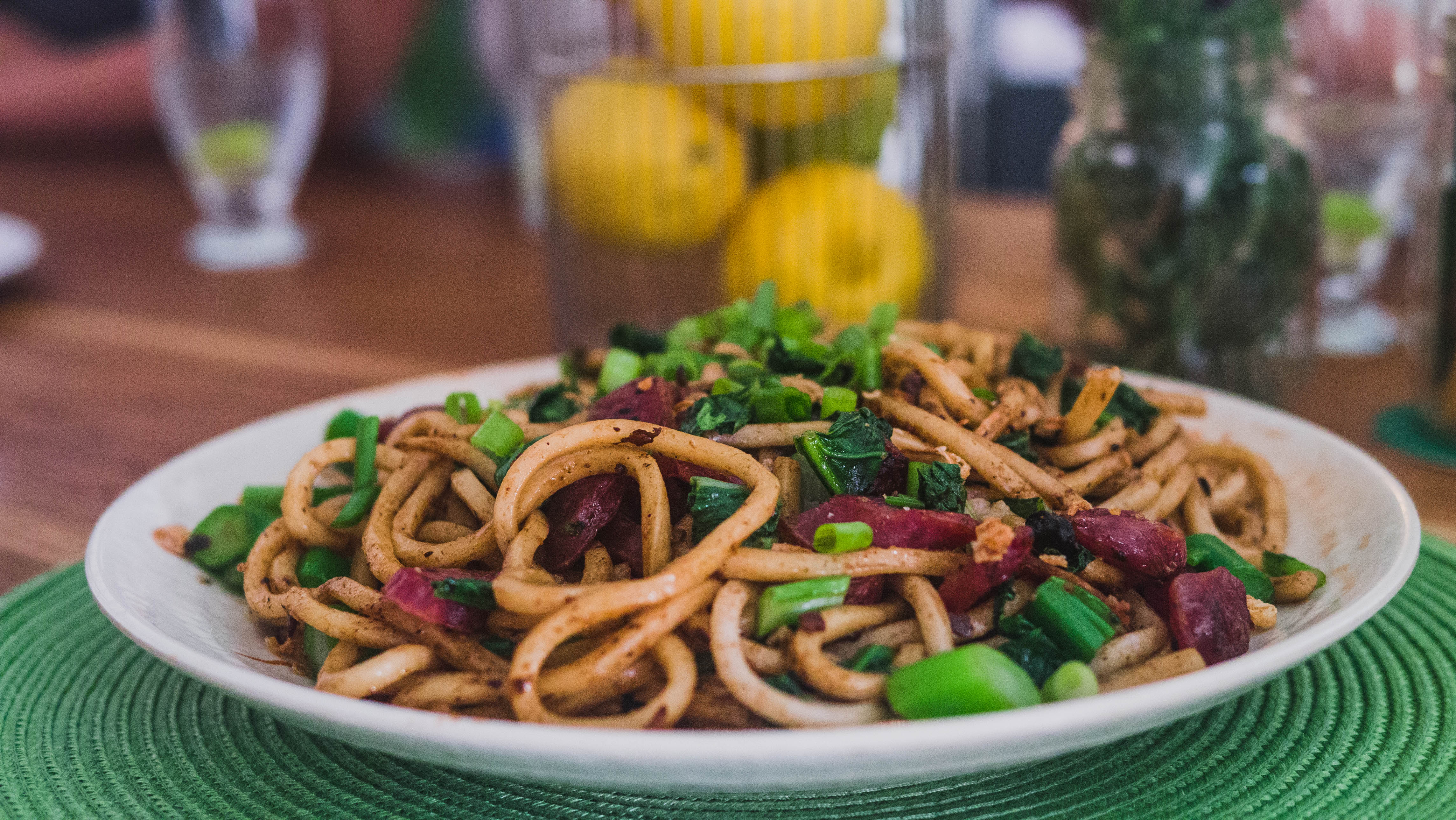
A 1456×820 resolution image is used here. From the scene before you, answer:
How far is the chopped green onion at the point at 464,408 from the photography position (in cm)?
142

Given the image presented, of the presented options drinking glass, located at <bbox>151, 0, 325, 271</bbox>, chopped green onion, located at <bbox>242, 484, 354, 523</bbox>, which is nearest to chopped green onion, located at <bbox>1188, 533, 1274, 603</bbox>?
chopped green onion, located at <bbox>242, 484, 354, 523</bbox>

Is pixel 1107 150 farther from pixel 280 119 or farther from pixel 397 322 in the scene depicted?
pixel 280 119

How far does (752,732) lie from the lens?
0.79 m

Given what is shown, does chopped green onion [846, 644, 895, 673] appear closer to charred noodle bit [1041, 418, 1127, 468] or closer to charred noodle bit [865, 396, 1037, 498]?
charred noodle bit [865, 396, 1037, 498]

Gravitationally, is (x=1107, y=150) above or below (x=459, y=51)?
below

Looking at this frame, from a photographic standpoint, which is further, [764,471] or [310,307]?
[310,307]

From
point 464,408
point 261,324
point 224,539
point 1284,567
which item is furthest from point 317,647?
point 261,324

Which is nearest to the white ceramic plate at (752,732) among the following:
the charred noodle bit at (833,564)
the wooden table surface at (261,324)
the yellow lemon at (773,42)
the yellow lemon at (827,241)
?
the charred noodle bit at (833,564)

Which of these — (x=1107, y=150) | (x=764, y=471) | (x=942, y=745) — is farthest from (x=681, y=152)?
(x=942, y=745)

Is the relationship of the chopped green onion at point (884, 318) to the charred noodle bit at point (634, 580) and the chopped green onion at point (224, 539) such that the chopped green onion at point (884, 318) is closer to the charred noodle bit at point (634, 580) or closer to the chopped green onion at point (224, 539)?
the charred noodle bit at point (634, 580)

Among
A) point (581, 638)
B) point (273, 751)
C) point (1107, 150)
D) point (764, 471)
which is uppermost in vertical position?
point (1107, 150)

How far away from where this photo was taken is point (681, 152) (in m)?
2.02

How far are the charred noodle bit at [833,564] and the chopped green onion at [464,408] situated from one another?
1.62 ft

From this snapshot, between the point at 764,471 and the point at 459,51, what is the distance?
4.47 meters
